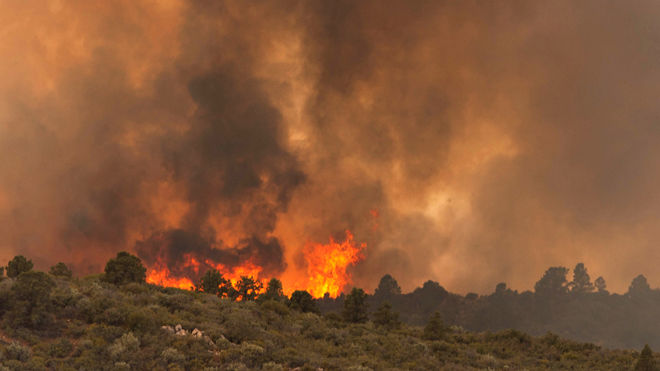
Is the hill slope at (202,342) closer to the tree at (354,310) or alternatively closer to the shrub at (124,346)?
the shrub at (124,346)

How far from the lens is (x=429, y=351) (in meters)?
41.8

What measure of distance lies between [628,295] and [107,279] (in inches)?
8631

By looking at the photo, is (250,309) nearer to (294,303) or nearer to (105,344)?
(294,303)

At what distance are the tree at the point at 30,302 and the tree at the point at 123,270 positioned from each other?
1395cm

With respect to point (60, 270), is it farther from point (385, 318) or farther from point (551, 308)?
point (551, 308)

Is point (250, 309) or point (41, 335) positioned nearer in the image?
point (41, 335)

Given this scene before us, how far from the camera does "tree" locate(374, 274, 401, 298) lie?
187 metres

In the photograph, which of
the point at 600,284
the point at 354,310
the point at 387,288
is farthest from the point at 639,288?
the point at 354,310

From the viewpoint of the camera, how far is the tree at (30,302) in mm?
27953

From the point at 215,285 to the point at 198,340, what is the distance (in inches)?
1677

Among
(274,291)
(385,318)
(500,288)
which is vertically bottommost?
(385,318)

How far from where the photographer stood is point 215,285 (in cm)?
7075

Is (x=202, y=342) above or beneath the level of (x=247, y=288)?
beneath

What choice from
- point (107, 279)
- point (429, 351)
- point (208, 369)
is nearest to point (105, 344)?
point (208, 369)
